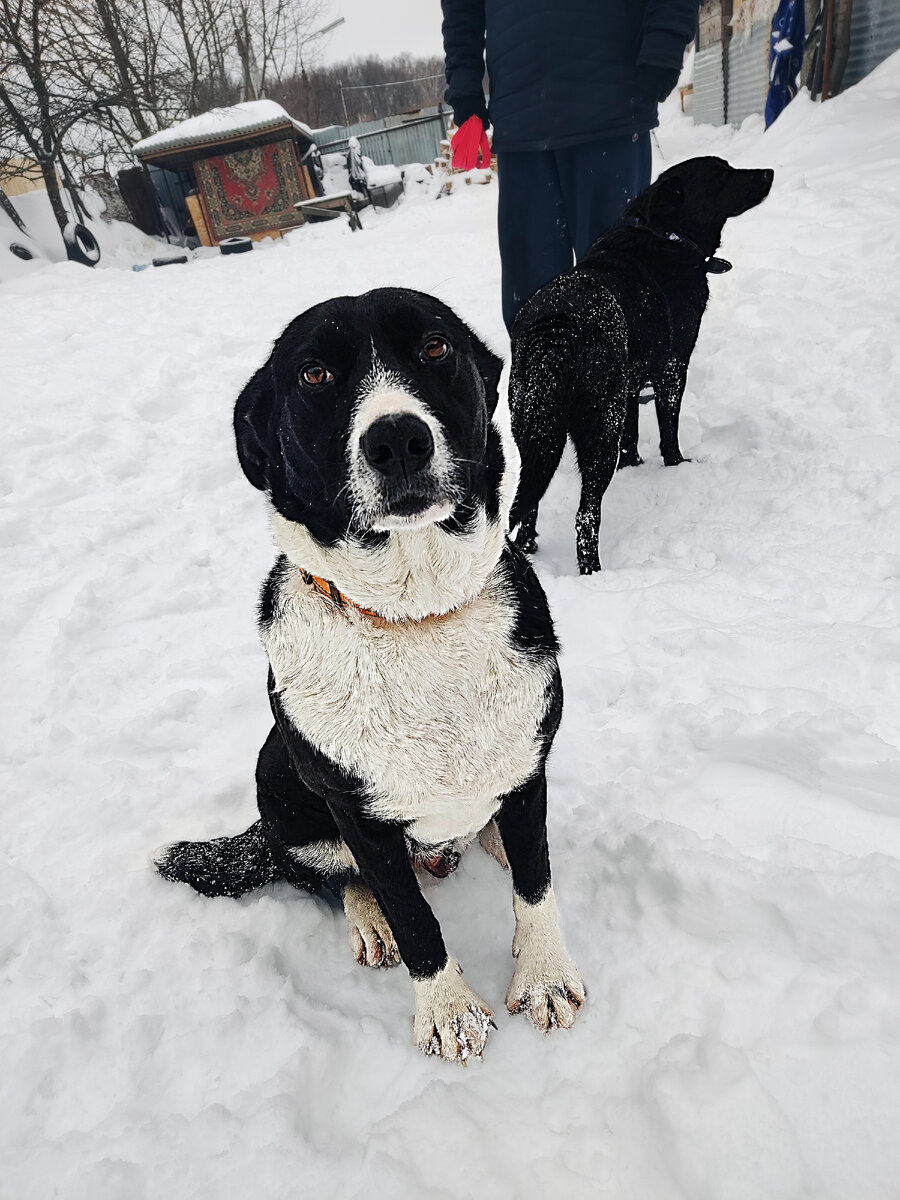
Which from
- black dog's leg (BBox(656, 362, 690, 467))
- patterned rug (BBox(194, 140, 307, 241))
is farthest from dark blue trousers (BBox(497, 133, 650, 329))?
patterned rug (BBox(194, 140, 307, 241))

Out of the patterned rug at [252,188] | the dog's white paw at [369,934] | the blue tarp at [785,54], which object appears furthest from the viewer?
the patterned rug at [252,188]

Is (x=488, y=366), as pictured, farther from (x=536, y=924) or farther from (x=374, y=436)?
(x=536, y=924)

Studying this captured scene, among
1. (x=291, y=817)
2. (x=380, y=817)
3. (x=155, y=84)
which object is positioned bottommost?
(x=291, y=817)

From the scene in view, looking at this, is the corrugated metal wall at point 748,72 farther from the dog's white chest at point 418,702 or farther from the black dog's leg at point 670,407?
the dog's white chest at point 418,702

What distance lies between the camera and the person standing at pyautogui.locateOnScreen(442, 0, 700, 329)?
3.12 metres

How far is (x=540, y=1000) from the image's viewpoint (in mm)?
1516

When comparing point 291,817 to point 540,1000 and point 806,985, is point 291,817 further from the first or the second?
point 806,985

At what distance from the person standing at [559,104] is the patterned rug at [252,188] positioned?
637 inches

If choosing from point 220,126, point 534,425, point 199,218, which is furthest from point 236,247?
point 534,425

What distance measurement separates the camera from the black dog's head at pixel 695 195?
3219mm

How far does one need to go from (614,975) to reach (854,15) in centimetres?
1086

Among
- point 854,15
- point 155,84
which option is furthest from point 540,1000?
point 155,84

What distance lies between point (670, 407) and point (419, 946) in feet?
10.2

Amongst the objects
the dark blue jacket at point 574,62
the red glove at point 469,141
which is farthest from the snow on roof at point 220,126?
the dark blue jacket at point 574,62
